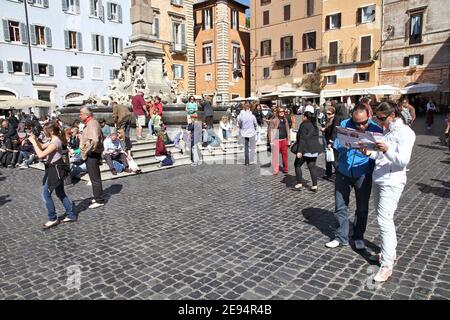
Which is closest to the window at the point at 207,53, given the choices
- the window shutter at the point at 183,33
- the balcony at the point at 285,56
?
the window shutter at the point at 183,33

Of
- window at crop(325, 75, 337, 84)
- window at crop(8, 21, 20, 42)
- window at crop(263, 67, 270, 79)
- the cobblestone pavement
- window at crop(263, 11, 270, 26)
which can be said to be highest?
window at crop(263, 11, 270, 26)

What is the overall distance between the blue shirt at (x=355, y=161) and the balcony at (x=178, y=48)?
36517mm

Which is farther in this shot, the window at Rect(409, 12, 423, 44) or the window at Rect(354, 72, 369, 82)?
the window at Rect(354, 72, 369, 82)

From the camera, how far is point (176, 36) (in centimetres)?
3888

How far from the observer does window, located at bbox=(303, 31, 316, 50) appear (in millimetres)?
38156

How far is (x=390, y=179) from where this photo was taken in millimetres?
3598

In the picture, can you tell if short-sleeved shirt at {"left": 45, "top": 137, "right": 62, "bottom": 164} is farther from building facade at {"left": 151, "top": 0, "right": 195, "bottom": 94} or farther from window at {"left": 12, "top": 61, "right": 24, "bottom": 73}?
building facade at {"left": 151, "top": 0, "right": 195, "bottom": 94}

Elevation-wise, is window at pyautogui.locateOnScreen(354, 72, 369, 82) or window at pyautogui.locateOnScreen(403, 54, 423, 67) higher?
window at pyautogui.locateOnScreen(403, 54, 423, 67)

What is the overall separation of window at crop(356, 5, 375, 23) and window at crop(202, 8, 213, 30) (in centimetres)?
1680

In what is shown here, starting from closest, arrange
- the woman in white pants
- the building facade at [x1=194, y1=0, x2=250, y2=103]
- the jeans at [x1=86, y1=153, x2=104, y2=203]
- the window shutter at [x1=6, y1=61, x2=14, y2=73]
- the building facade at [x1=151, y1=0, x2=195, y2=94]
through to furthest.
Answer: the woman in white pants < the jeans at [x1=86, y1=153, x2=104, y2=203] < the window shutter at [x1=6, y1=61, x2=14, y2=73] < the building facade at [x1=151, y1=0, x2=195, y2=94] < the building facade at [x1=194, y1=0, x2=250, y2=103]

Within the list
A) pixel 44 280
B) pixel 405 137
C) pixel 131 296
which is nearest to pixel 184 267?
pixel 131 296

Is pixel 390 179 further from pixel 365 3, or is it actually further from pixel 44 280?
pixel 365 3

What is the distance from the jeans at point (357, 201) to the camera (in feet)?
13.6

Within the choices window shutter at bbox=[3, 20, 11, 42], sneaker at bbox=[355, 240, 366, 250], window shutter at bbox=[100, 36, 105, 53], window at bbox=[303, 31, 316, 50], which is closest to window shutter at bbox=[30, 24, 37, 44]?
window shutter at bbox=[3, 20, 11, 42]
